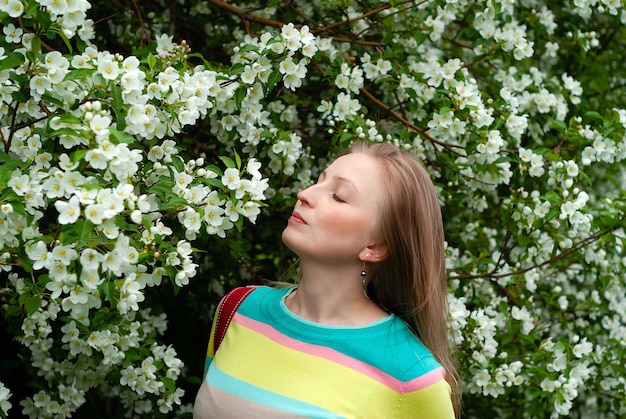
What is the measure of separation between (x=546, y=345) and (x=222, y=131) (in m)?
1.37

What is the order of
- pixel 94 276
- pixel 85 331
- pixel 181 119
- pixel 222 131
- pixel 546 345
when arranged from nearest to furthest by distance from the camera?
pixel 94 276, pixel 181 119, pixel 85 331, pixel 222 131, pixel 546 345

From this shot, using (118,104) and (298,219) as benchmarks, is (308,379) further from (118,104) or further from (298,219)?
(118,104)

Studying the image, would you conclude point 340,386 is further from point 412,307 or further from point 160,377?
point 160,377

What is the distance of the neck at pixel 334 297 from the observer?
2098 millimetres

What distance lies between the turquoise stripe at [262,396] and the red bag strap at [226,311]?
18 centimetres

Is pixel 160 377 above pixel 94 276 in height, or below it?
below

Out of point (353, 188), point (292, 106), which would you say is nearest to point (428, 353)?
point (353, 188)

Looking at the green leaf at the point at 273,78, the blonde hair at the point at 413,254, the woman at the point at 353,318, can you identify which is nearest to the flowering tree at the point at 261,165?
the green leaf at the point at 273,78

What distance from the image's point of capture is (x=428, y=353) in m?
2.04

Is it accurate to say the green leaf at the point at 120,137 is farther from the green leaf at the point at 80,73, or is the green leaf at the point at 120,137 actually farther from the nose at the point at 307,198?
the nose at the point at 307,198

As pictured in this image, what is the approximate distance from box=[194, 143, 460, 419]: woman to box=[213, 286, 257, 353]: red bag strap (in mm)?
46

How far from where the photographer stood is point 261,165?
9.45 ft

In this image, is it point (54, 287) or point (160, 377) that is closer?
point (54, 287)

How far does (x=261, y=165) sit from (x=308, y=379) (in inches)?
41.4
